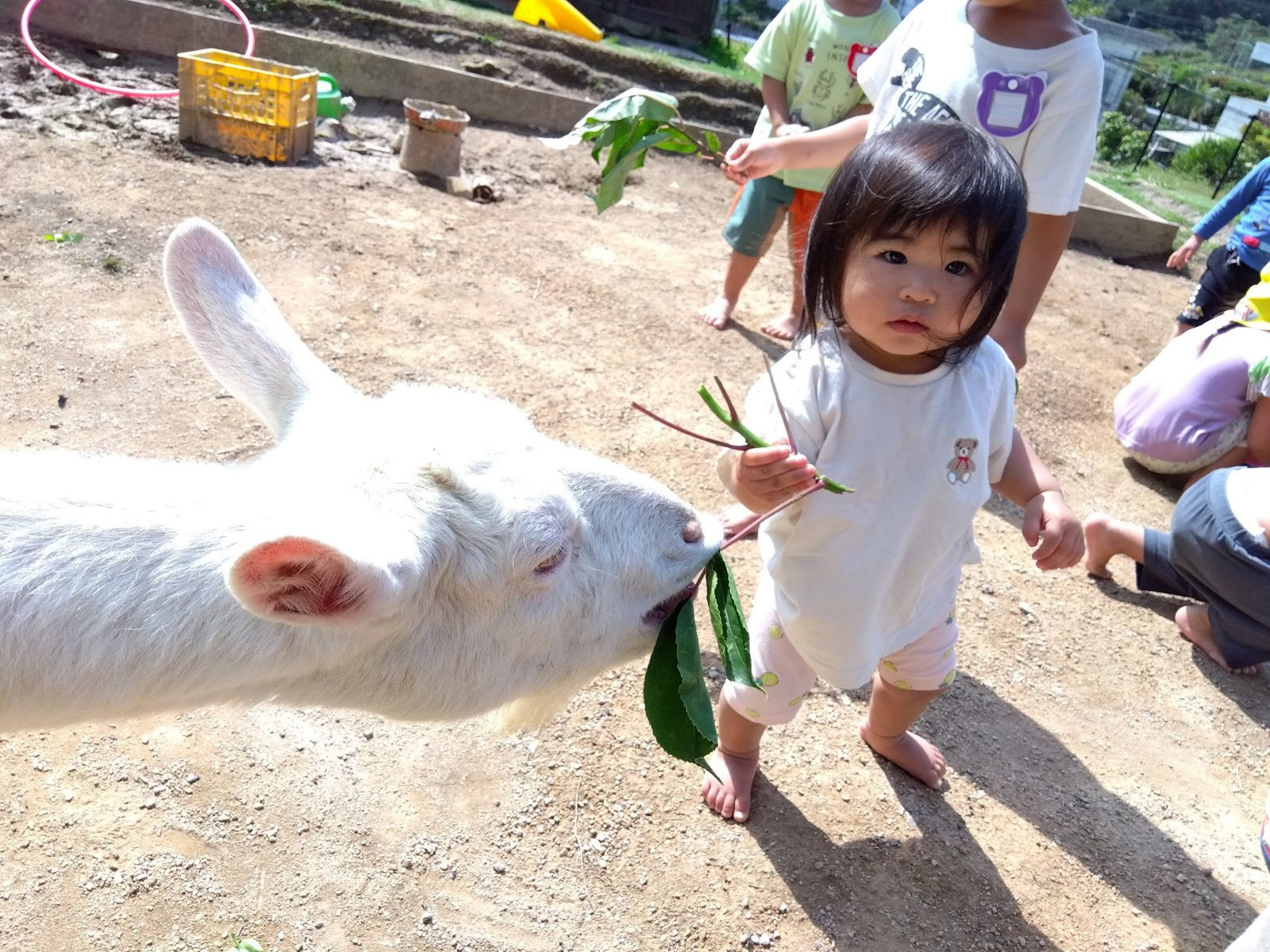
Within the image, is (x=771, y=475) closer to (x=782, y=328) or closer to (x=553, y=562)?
(x=553, y=562)

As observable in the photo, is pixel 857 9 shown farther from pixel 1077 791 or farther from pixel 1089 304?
pixel 1077 791

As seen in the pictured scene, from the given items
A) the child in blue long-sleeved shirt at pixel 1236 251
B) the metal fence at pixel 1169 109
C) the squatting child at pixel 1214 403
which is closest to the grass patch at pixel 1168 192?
the metal fence at pixel 1169 109

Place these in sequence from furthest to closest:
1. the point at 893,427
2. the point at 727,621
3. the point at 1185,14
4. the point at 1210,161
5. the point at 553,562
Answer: the point at 1185,14
the point at 1210,161
the point at 893,427
the point at 727,621
the point at 553,562

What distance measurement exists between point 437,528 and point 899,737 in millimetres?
1898

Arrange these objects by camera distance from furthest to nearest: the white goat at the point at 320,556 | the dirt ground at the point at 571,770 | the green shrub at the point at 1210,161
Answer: the green shrub at the point at 1210,161, the dirt ground at the point at 571,770, the white goat at the point at 320,556

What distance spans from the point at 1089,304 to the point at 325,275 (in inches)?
224

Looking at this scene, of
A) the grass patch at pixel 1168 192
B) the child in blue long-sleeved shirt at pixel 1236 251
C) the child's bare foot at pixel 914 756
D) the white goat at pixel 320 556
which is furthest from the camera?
the grass patch at pixel 1168 192

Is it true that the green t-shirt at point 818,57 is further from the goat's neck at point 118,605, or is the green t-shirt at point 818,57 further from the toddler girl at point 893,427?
the goat's neck at point 118,605

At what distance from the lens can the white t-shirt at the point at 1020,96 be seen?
295cm

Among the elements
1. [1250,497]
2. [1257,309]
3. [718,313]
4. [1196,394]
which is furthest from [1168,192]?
[1250,497]

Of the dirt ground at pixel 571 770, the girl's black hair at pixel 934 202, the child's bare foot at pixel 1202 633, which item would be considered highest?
the girl's black hair at pixel 934 202

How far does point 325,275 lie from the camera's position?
525cm

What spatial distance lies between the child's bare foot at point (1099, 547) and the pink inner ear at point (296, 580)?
3.61 metres

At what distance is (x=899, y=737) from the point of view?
3.03 m
